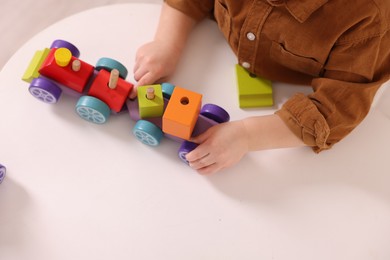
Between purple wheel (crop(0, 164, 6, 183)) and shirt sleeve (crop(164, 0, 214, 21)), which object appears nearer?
purple wheel (crop(0, 164, 6, 183))

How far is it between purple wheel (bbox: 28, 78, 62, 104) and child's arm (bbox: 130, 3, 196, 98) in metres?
0.10

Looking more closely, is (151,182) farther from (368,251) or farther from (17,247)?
(368,251)

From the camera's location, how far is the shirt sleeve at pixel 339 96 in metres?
0.55

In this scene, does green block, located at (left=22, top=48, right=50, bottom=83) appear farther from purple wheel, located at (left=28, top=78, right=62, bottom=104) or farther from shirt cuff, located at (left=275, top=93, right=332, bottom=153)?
shirt cuff, located at (left=275, top=93, right=332, bottom=153)

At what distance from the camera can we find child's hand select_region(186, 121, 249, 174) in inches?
23.1

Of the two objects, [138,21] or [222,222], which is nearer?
[222,222]

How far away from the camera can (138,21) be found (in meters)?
0.71

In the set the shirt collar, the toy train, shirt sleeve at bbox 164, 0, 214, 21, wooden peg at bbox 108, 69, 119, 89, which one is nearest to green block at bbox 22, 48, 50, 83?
the toy train

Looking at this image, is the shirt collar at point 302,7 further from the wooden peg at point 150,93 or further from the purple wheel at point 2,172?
the purple wheel at point 2,172

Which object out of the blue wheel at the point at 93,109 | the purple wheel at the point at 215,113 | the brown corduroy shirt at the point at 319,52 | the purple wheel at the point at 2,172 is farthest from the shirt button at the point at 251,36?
the purple wheel at the point at 2,172

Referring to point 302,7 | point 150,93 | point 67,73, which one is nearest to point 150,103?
point 150,93

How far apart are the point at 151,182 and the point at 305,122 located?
0.71 ft

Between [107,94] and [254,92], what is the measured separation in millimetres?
207

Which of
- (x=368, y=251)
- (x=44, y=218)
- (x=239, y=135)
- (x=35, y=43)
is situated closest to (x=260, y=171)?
(x=239, y=135)
